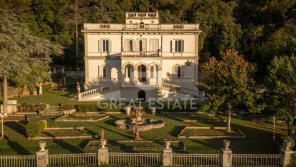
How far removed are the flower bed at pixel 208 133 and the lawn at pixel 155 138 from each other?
51cm

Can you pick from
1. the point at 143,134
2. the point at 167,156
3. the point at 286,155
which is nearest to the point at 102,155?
the point at 167,156

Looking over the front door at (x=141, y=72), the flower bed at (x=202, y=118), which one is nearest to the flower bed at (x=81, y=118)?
the flower bed at (x=202, y=118)

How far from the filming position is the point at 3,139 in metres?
19.0

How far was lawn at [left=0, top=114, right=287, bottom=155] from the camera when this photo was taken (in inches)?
672

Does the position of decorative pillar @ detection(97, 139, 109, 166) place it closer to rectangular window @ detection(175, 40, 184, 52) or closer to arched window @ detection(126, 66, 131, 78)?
arched window @ detection(126, 66, 131, 78)

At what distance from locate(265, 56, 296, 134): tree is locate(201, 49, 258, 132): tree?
6.34 feet

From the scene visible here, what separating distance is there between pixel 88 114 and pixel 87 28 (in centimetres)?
1371

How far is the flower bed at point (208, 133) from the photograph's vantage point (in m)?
19.5

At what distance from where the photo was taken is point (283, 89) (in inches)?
680

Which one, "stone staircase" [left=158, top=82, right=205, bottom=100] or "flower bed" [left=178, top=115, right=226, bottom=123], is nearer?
"flower bed" [left=178, top=115, right=226, bottom=123]

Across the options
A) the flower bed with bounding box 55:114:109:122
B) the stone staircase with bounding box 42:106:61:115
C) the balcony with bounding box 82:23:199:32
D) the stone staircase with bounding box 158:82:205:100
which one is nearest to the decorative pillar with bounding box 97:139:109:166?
the flower bed with bounding box 55:114:109:122

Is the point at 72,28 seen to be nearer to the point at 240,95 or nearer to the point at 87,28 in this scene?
the point at 87,28

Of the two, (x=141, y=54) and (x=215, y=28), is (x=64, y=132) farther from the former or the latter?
(x=215, y=28)

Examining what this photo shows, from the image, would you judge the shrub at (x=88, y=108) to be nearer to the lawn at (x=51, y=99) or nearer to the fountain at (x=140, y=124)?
the lawn at (x=51, y=99)
